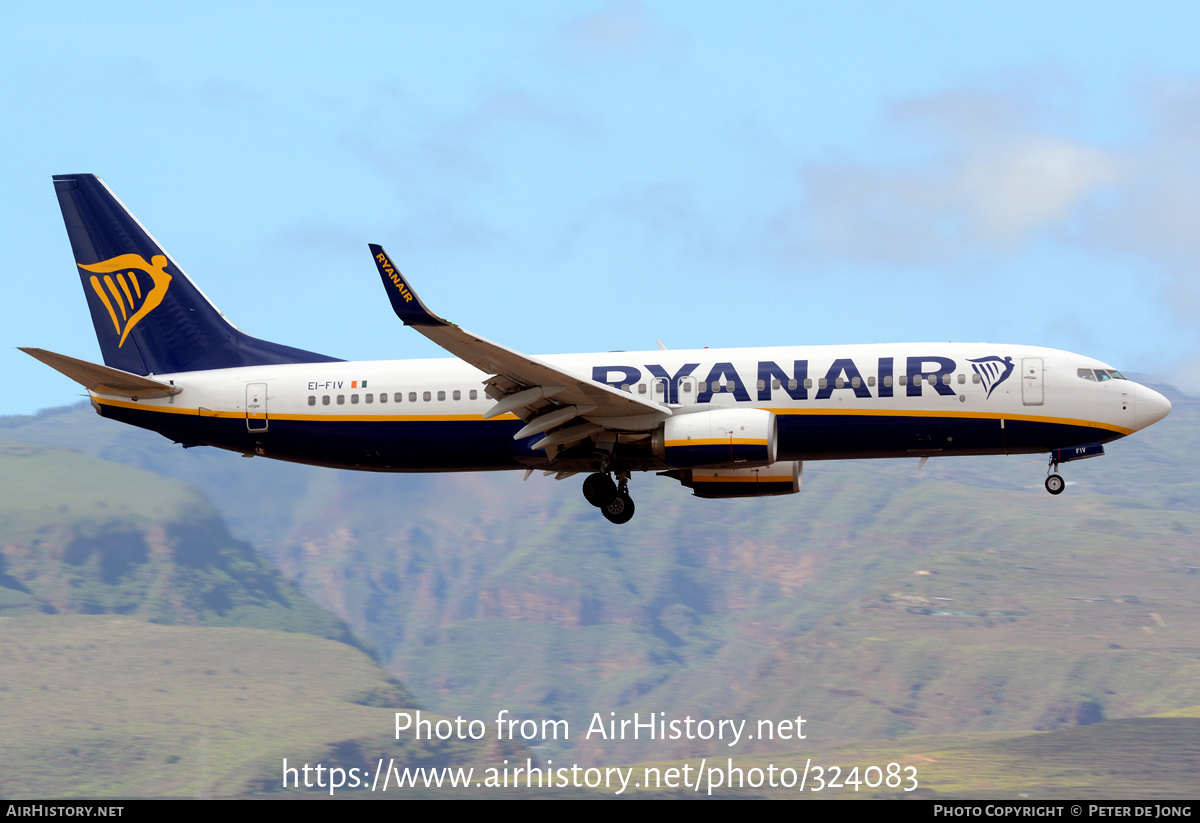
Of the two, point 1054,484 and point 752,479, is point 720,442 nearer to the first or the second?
point 752,479

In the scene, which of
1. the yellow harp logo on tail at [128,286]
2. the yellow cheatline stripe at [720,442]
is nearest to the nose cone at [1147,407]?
the yellow cheatline stripe at [720,442]

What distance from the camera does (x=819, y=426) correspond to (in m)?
42.5

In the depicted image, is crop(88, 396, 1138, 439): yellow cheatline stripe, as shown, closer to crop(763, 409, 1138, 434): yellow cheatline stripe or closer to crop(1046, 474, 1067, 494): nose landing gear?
crop(763, 409, 1138, 434): yellow cheatline stripe

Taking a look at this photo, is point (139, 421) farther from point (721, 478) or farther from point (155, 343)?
point (721, 478)

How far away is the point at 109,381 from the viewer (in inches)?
1816

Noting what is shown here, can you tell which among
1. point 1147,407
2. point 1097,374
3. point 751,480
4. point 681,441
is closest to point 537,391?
point 681,441

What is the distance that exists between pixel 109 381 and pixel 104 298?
5.19 metres

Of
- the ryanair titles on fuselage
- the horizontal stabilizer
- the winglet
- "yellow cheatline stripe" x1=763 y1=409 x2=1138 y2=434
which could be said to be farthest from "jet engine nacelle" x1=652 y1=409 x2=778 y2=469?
the horizontal stabilizer

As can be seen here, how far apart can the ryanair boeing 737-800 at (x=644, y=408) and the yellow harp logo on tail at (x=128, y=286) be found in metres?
3.39

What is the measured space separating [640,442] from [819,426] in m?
5.24

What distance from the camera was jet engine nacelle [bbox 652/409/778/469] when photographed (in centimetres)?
4084

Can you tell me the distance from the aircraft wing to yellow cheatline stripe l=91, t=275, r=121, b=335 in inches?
581
